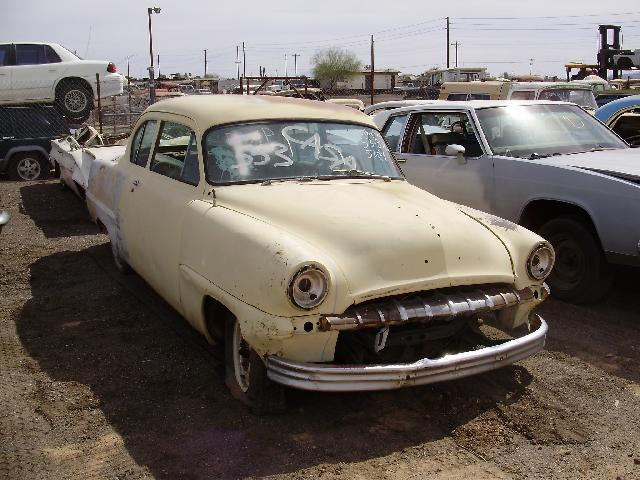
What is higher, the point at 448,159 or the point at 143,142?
the point at 143,142

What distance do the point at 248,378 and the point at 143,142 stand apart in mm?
2700

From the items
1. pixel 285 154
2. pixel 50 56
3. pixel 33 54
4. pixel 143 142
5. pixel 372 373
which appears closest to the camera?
pixel 372 373

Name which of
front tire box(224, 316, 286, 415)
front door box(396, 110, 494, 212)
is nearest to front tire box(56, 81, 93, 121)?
front door box(396, 110, 494, 212)

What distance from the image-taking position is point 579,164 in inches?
231

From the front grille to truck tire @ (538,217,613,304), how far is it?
190 centimetres

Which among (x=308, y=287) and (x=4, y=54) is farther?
(x=4, y=54)

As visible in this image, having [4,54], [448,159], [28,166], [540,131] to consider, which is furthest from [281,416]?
[4,54]

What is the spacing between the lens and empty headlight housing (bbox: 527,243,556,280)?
13.7 feet

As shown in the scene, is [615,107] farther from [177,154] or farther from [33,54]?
[33,54]

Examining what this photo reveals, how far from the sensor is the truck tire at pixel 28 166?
13.5 m

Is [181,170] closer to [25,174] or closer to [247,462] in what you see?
[247,462]

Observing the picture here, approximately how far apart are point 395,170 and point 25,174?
10538mm

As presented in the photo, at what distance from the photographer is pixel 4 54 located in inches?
614

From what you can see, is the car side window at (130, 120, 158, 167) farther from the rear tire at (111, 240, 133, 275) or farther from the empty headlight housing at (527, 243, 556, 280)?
the empty headlight housing at (527, 243, 556, 280)
